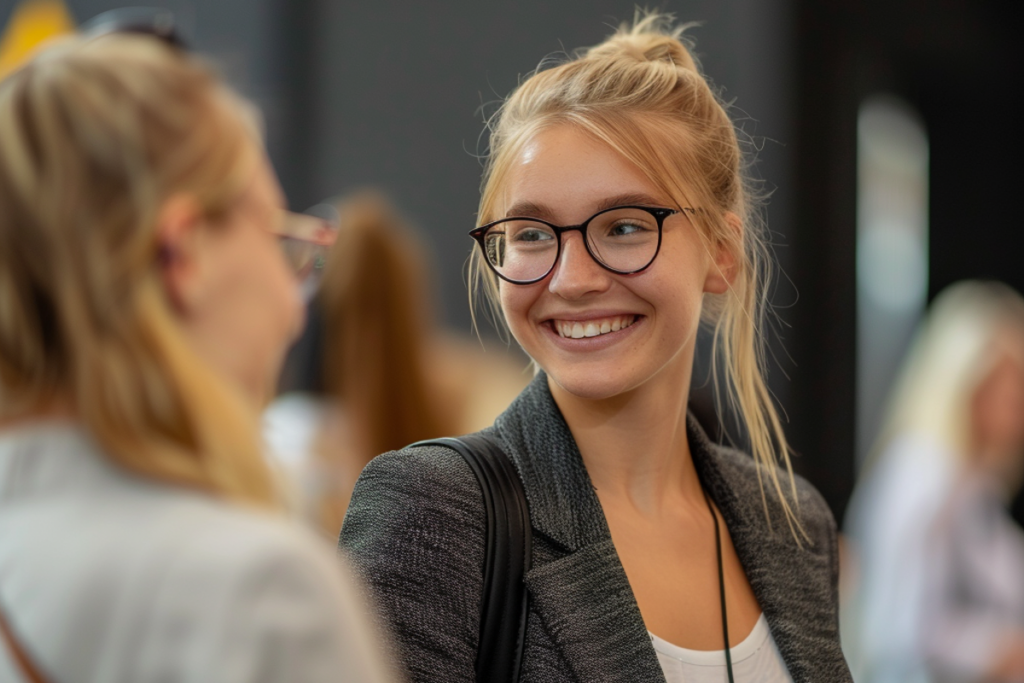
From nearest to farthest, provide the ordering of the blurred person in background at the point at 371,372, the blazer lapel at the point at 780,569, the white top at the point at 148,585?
the white top at the point at 148,585
the blazer lapel at the point at 780,569
the blurred person in background at the point at 371,372

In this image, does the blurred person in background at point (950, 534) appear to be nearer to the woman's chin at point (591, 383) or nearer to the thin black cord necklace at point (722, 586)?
the thin black cord necklace at point (722, 586)

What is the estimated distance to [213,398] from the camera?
0.91 meters

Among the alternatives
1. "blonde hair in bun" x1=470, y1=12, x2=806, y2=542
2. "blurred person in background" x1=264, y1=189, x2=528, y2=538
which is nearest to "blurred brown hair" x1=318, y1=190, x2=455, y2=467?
"blurred person in background" x1=264, y1=189, x2=528, y2=538

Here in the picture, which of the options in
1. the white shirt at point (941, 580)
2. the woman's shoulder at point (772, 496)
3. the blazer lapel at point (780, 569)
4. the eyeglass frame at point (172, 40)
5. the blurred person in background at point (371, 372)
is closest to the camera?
the eyeglass frame at point (172, 40)

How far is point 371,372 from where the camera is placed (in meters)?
2.63

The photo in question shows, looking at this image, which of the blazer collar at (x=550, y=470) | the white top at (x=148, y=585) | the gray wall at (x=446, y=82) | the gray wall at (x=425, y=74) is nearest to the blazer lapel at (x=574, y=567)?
the blazer collar at (x=550, y=470)

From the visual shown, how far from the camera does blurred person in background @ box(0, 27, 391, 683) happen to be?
0.82 meters

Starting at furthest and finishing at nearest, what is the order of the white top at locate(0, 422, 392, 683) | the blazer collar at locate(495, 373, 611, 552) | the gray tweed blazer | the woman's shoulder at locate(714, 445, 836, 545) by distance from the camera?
the woman's shoulder at locate(714, 445, 836, 545) → the blazer collar at locate(495, 373, 611, 552) → the gray tweed blazer → the white top at locate(0, 422, 392, 683)

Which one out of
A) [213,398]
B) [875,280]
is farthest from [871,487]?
[213,398]

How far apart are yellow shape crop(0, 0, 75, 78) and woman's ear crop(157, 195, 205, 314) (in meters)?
4.50

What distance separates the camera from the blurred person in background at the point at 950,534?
3516mm

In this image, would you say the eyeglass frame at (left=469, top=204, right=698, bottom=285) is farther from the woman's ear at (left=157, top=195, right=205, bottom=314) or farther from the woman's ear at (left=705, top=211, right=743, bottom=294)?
the woman's ear at (left=157, top=195, right=205, bottom=314)

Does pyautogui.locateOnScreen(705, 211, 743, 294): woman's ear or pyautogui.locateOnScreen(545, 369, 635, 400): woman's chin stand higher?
pyautogui.locateOnScreen(705, 211, 743, 294): woman's ear

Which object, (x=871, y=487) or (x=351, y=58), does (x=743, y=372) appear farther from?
(x=351, y=58)
